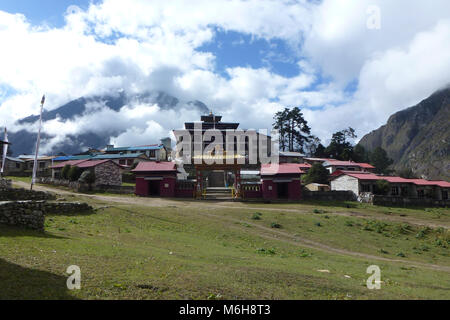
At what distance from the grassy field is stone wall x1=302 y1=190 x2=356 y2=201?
514 inches

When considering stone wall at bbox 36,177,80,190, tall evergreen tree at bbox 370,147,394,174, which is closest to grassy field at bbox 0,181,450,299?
stone wall at bbox 36,177,80,190

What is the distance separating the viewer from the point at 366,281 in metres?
10.6

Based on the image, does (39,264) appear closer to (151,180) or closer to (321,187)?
(151,180)

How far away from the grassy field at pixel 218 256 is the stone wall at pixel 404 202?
1382cm

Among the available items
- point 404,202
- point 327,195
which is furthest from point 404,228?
point 404,202

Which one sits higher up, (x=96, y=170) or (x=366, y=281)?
(x=96, y=170)

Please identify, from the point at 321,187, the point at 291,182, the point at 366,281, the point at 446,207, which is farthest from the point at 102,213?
the point at 446,207


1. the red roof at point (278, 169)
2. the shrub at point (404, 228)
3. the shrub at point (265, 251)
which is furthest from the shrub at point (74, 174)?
the shrub at point (404, 228)

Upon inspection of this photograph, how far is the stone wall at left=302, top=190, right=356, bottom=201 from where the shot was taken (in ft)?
137

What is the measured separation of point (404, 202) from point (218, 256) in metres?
41.6

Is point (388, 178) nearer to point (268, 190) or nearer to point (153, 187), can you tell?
point (268, 190)

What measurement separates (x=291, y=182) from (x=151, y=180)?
19816 millimetres

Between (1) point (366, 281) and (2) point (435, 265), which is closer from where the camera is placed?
(1) point (366, 281)

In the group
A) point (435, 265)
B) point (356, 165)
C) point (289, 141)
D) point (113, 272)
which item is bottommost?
point (435, 265)
